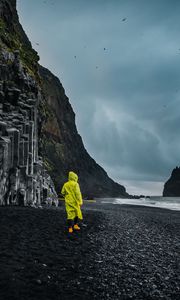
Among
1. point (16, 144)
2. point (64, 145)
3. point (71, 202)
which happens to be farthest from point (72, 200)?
point (64, 145)

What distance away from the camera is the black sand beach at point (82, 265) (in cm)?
673

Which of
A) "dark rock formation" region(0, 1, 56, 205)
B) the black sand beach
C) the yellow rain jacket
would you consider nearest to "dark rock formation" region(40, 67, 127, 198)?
"dark rock formation" region(0, 1, 56, 205)

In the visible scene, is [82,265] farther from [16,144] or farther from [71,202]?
[16,144]

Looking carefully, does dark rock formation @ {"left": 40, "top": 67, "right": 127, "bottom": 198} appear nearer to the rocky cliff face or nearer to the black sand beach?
the rocky cliff face

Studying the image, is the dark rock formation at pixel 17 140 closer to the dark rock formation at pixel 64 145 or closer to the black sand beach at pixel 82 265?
the black sand beach at pixel 82 265

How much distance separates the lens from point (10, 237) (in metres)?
11.0

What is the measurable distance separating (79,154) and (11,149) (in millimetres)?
128153

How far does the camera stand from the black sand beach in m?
6.73

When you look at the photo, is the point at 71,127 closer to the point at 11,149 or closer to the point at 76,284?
the point at 11,149

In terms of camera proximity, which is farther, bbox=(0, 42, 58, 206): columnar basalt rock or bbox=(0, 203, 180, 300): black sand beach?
bbox=(0, 42, 58, 206): columnar basalt rock

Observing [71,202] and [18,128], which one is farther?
[18,128]

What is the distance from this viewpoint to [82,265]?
873 cm

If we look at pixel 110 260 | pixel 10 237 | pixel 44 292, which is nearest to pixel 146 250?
pixel 110 260

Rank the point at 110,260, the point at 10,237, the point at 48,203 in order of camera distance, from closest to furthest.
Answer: the point at 110,260, the point at 10,237, the point at 48,203
